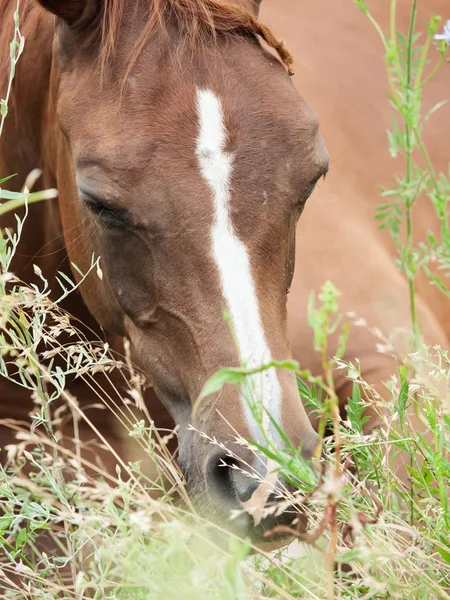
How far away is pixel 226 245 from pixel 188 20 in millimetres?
485

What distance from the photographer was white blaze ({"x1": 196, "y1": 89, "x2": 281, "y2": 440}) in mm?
1564

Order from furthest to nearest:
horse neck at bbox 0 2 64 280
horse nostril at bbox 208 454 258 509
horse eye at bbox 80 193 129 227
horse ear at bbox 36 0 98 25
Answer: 1. horse neck at bbox 0 2 64 280
2. horse ear at bbox 36 0 98 25
3. horse eye at bbox 80 193 129 227
4. horse nostril at bbox 208 454 258 509

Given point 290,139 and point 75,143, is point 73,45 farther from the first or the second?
point 290,139

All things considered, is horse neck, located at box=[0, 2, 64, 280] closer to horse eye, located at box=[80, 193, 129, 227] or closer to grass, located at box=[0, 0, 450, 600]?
horse eye, located at box=[80, 193, 129, 227]

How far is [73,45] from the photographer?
192 cm

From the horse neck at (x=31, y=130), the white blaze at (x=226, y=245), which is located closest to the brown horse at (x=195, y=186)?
the white blaze at (x=226, y=245)

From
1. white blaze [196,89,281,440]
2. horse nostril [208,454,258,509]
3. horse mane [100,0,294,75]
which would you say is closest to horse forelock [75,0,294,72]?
horse mane [100,0,294,75]

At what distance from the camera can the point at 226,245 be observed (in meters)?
1.62

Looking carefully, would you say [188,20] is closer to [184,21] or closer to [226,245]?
[184,21]

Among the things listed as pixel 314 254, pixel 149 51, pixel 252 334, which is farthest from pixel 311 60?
pixel 252 334

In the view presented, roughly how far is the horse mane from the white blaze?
0.18 m

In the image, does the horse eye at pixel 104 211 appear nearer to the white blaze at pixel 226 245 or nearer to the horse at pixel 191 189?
the horse at pixel 191 189

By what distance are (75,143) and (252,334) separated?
0.57 metres

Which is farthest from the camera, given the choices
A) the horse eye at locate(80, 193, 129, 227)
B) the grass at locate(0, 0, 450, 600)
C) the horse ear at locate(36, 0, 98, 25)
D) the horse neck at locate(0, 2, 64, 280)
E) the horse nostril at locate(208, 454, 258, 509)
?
the horse neck at locate(0, 2, 64, 280)
